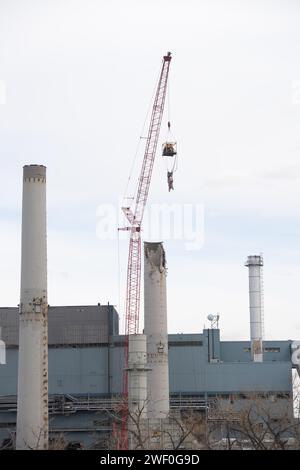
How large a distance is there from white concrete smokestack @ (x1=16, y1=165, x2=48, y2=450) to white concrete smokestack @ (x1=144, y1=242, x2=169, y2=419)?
20.2m

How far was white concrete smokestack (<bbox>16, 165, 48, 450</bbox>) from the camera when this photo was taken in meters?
61.2

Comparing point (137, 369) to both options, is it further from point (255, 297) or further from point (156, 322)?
point (255, 297)

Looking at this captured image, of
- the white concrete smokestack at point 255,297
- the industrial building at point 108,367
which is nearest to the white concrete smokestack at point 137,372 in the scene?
the industrial building at point 108,367

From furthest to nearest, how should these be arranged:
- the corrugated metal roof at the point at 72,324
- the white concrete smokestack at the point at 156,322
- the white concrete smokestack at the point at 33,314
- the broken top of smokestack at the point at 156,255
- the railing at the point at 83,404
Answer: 1. the corrugated metal roof at the point at 72,324
2. the railing at the point at 83,404
3. the broken top of smokestack at the point at 156,255
4. the white concrete smokestack at the point at 156,322
5. the white concrete smokestack at the point at 33,314

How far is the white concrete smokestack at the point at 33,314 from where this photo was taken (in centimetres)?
6125

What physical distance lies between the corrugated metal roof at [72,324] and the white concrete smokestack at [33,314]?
39.2 m

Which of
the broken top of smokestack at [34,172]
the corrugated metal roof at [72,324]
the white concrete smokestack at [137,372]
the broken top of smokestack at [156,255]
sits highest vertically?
the broken top of smokestack at [34,172]

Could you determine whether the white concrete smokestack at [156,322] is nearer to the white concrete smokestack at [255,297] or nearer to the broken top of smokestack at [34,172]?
the broken top of smokestack at [34,172]

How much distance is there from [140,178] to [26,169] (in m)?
36.2

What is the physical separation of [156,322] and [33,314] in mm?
21489

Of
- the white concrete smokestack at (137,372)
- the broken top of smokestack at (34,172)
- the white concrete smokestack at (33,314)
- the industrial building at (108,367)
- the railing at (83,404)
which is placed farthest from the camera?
the industrial building at (108,367)

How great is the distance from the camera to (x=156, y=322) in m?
81.2

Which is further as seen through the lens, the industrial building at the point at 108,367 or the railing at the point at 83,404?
the industrial building at the point at 108,367
